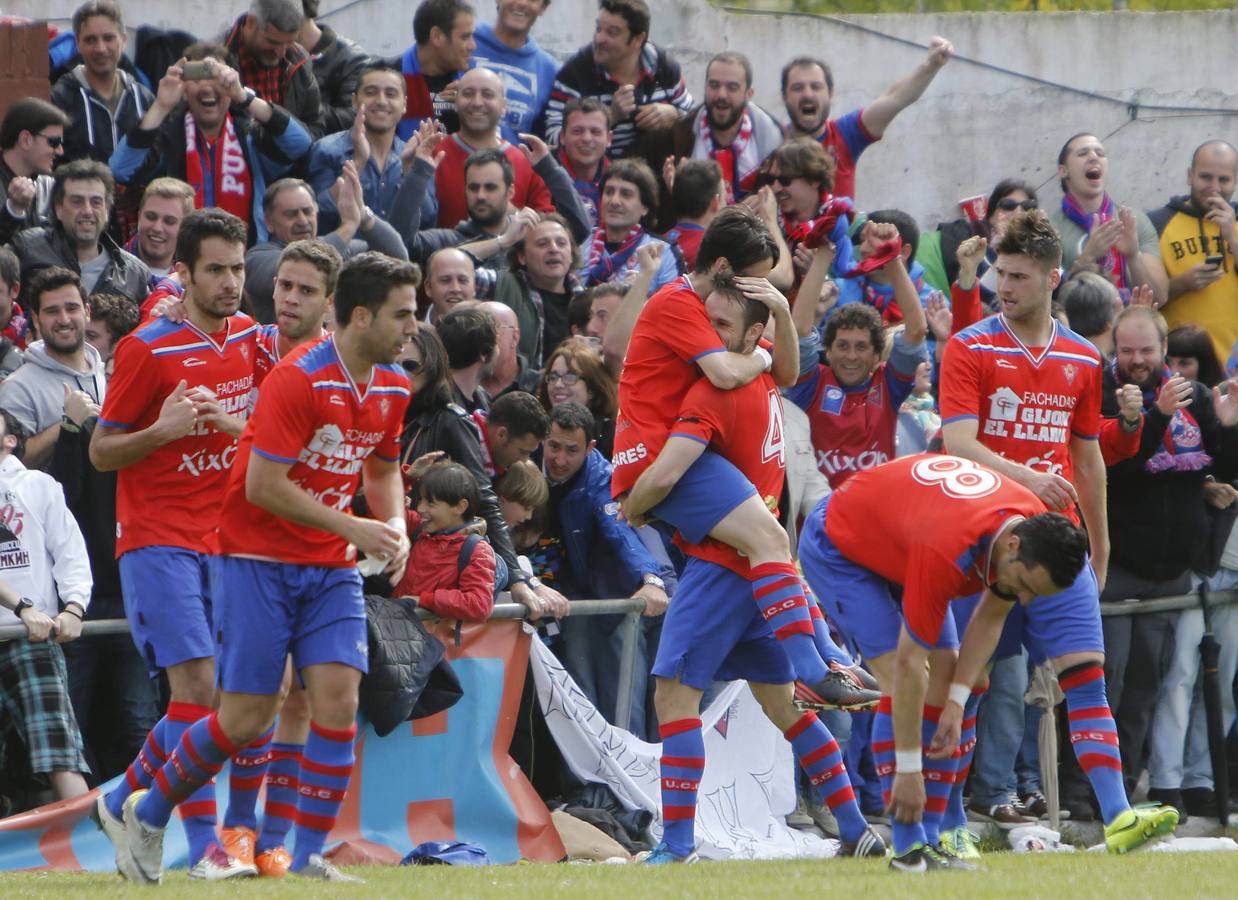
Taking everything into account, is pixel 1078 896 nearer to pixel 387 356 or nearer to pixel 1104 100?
→ pixel 387 356

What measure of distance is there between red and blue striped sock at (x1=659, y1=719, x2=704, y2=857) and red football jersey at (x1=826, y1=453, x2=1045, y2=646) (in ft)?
3.28

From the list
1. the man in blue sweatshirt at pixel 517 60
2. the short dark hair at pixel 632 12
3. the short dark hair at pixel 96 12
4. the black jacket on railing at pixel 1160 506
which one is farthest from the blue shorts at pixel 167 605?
the short dark hair at pixel 632 12

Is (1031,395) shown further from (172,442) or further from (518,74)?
(518,74)

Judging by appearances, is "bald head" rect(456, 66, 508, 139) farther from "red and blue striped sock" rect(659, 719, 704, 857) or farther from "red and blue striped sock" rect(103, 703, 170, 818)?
"red and blue striped sock" rect(103, 703, 170, 818)

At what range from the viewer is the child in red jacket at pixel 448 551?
926cm

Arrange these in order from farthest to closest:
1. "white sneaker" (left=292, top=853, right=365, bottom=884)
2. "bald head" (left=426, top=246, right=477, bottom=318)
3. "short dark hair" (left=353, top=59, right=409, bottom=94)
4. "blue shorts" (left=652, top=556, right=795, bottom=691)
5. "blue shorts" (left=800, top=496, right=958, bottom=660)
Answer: "short dark hair" (left=353, top=59, right=409, bottom=94) → "bald head" (left=426, top=246, right=477, bottom=318) → "blue shorts" (left=652, top=556, right=795, bottom=691) → "blue shorts" (left=800, top=496, right=958, bottom=660) → "white sneaker" (left=292, top=853, right=365, bottom=884)

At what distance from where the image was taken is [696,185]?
1268 centimetres

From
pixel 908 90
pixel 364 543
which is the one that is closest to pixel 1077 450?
pixel 364 543

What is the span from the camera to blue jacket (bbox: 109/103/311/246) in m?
12.0

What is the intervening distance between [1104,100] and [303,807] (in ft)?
36.2

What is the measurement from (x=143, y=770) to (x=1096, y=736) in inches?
147

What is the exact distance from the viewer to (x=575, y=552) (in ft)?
34.4

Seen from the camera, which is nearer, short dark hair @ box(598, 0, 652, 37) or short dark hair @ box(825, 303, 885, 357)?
short dark hair @ box(825, 303, 885, 357)

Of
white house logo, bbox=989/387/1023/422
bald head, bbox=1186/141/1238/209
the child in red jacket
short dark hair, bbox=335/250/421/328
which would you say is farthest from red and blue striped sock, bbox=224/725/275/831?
bald head, bbox=1186/141/1238/209
